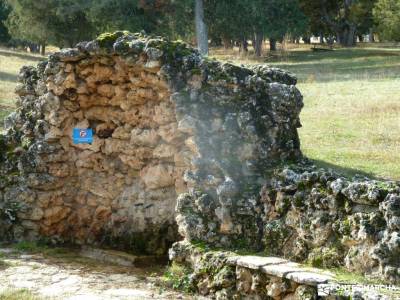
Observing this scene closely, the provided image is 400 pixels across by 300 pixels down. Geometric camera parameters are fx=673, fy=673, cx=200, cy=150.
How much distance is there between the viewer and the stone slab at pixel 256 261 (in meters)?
6.61

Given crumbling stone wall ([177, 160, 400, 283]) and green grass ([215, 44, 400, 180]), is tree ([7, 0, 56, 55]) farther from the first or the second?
crumbling stone wall ([177, 160, 400, 283])

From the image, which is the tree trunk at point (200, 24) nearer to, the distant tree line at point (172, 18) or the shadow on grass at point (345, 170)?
the distant tree line at point (172, 18)

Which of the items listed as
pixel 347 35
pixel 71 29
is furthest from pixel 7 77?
pixel 347 35

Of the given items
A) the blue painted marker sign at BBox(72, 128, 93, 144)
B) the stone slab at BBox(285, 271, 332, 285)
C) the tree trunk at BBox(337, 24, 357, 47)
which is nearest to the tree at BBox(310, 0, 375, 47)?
the tree trunk at BBox(337, 24, 357, 47)

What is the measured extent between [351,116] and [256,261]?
36.4ft

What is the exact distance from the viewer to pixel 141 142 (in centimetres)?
920

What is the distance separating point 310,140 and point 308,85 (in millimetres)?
10055

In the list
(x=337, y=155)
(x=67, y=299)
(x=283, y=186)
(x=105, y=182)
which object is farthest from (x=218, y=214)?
(x=337, y=155)

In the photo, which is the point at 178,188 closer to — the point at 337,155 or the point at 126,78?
the point at 126,78

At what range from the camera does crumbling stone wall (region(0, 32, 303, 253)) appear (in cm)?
793

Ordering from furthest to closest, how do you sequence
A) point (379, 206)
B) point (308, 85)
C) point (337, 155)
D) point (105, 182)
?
point (308, 85)
point (337, 155)
point (105, 182)
point (379, 206)

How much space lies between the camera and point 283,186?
289 inches

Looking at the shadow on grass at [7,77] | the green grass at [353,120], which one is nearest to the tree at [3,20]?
the shadow on grass at [7,77]

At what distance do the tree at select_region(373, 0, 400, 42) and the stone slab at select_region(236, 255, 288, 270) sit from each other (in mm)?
33211
